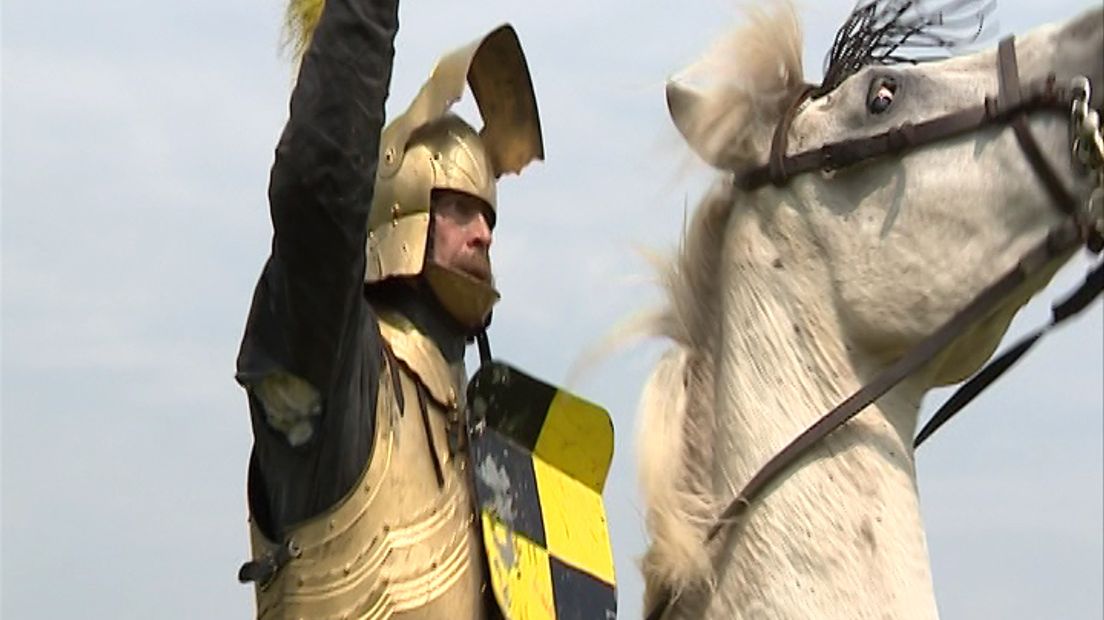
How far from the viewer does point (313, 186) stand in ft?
9.80

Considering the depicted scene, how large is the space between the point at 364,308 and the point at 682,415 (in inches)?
28.7

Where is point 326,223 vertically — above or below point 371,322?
above

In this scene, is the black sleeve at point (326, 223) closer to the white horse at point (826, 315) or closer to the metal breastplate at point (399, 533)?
the metal breastplate at point (399, 533)

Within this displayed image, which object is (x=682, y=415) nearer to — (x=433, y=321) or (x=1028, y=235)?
(x=433, y=321)

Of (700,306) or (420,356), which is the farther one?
(700,306)

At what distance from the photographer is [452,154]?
367 cm

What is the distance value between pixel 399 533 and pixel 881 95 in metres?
1.15

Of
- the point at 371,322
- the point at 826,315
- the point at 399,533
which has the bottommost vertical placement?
the point at 399,533

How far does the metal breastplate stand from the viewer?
3.25m

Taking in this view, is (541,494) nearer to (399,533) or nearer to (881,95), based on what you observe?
(399,533)

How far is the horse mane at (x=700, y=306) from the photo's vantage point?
3.55 m

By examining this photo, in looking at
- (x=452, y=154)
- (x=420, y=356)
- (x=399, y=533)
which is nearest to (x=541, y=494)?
(x=420, y=356)

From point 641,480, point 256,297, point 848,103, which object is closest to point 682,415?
point 641,480

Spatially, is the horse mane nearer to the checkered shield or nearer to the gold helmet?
the checkered shield
